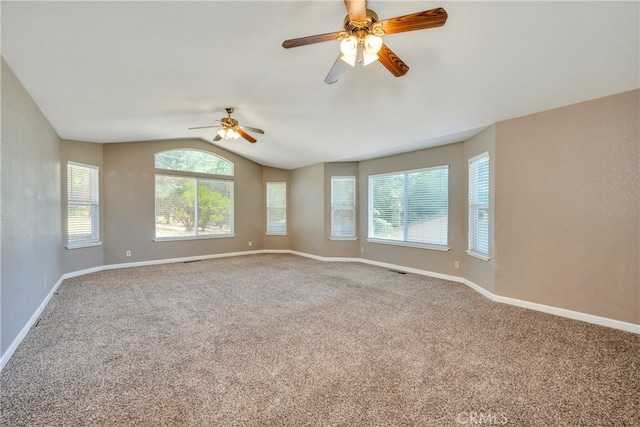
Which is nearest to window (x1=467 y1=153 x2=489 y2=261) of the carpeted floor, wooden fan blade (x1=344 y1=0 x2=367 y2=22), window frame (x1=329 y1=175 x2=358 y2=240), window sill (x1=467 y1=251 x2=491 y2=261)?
window sill (x1=467 y1=251 x2=491 y2=261)

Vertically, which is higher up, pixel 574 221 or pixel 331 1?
pixel 331 1

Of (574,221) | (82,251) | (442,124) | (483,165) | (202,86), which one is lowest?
(82,251)

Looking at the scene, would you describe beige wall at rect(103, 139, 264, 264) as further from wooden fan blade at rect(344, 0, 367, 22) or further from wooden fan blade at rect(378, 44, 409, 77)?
wooden fan blade at rect(344, 0, 367, 22)

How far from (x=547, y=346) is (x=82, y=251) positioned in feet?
23.8

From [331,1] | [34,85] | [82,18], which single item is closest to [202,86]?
[82,18]

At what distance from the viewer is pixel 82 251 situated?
5434 millimetres

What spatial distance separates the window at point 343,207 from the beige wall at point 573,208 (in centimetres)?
334

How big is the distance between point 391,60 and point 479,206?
3.04 metres

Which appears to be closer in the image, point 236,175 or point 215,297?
point 215,297

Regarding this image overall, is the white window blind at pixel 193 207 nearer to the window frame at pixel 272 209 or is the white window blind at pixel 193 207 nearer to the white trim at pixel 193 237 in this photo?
the white trim at pixel 193 237

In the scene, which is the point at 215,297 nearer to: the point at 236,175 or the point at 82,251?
the point at 82,251

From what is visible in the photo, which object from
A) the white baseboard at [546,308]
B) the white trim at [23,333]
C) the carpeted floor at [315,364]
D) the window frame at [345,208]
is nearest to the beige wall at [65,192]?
the white trim at [23,333]

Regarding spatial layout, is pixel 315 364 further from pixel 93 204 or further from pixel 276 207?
pixel 276 207

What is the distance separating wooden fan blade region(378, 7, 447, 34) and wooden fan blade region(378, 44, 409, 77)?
0.15 metres
